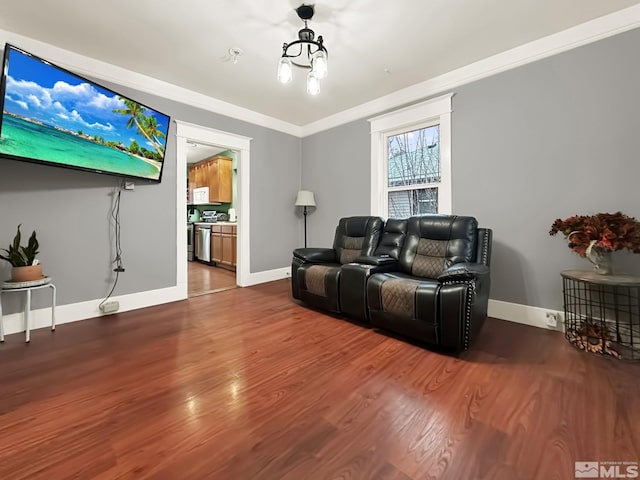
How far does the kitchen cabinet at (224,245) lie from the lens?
523 centimetres

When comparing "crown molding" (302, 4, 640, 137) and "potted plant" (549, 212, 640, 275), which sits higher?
"crown molding" (302, 4, 640, 137)

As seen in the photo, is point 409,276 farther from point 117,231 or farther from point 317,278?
point 117,231

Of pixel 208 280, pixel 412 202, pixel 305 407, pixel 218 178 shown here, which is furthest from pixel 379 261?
pixel 218 178

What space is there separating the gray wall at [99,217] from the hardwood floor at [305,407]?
68cm

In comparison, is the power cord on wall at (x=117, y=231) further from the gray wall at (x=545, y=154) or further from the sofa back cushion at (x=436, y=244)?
the gray wall at (x=545, y=154)

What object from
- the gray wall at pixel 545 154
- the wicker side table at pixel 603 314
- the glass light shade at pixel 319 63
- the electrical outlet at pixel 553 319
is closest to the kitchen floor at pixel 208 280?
the glass light shade at pixel 319 63

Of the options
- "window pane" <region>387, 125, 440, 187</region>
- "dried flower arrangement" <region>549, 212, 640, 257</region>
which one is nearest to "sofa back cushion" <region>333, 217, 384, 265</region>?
"window pane" <region>387, 125, 440, 187</region>

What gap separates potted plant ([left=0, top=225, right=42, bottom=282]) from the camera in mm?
2225

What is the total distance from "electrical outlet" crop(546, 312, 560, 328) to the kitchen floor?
3.72m

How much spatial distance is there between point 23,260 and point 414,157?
13.3ft

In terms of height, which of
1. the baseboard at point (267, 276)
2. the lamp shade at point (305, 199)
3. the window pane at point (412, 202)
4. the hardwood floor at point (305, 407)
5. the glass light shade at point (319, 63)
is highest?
the glass light shade at point (319, 63)

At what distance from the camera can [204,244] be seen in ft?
20.4

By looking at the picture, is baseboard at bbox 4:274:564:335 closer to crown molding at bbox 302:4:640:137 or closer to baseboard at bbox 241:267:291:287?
baseboard at bbox 241:267:291:287

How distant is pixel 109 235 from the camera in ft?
9.58
